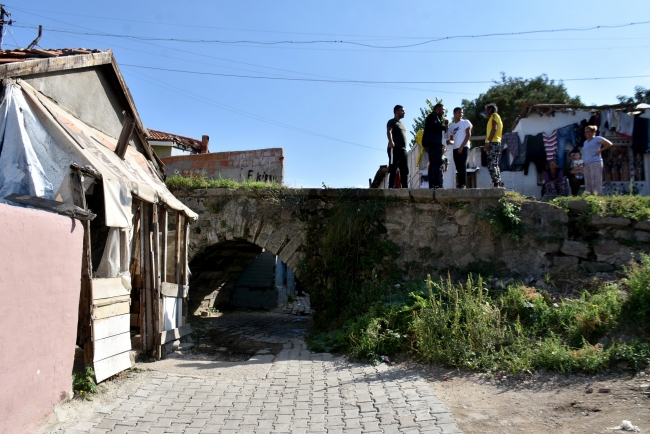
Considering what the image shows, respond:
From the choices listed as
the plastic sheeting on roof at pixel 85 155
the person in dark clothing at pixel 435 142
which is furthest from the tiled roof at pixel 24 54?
the person in dark clothing at pixel 435 142

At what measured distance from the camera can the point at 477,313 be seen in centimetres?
600

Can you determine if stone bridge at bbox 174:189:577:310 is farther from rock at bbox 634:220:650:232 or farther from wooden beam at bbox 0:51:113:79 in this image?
wooden beam at bbox 0:51:113:79

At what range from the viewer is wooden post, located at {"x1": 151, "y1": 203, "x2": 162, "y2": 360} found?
6309mm

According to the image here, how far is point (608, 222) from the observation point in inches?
307

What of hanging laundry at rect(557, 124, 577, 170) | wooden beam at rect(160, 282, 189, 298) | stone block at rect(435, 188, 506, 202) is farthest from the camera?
hanging laundry at rect(557, 124, 577, 170)

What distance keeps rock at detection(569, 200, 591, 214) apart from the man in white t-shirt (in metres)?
1.78

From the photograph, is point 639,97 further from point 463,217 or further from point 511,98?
point 463,217

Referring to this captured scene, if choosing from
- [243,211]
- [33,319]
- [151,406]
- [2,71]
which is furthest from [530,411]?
[243,211]

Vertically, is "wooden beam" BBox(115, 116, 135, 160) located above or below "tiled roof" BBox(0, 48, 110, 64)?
below

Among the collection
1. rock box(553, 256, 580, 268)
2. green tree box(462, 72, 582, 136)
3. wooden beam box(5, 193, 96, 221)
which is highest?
green tree box(462, 72, 582, 136)

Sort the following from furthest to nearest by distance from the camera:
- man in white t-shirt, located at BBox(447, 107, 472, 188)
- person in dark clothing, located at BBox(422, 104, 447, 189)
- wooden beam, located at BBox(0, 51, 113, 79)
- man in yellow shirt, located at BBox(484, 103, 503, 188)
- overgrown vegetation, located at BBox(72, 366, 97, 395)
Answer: man in white t-shirt, located at BBox(447, 107, 472, 188)
man in yellow shirt, located at BBox(484, 103, 503, 188)
person in dark clothing, located at BBox(422, 104, 447, 189)
wooden beam, located at BBox(0, 51, 113, 79)
overgrown vegetation, located at BBox(72, 366, 97, 395)

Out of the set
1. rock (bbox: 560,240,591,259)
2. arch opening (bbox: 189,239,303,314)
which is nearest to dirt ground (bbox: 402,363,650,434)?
rock (bbox: 560,240,591,259)

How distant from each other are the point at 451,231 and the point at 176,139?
14.6 m

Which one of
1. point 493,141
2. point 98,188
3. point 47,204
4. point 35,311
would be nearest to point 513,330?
point 493,141
